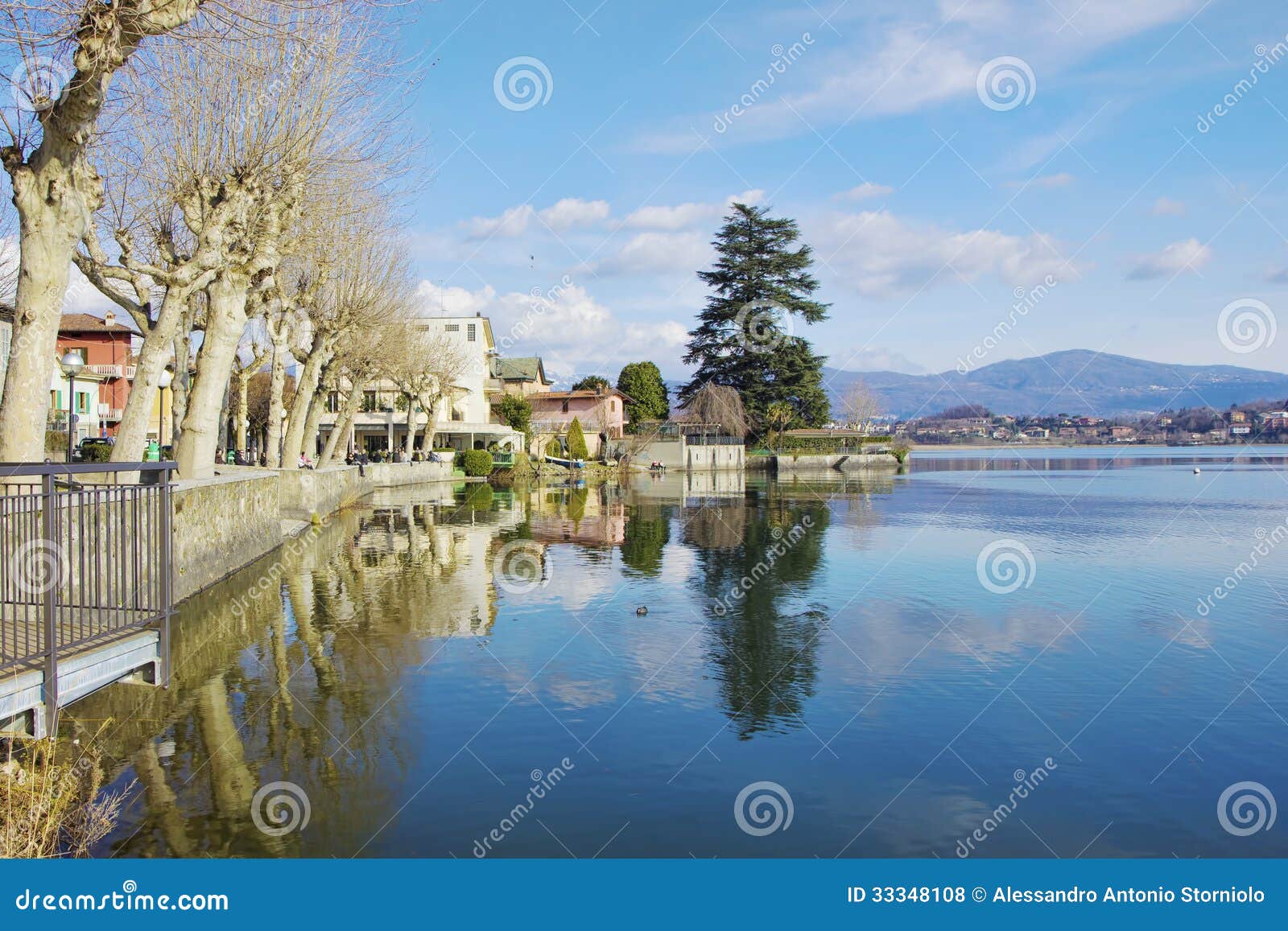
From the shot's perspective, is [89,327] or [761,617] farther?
[89,327]

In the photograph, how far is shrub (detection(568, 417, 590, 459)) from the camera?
69.9m

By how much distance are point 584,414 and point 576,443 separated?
54.2ft

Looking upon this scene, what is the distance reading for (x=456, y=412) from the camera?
252 ft

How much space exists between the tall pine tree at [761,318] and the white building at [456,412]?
1878cm

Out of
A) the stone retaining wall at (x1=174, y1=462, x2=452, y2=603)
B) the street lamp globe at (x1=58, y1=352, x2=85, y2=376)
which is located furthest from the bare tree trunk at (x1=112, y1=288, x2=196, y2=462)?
the street lamp globe at (x1=58, y1=352, x2=85, y2=376)

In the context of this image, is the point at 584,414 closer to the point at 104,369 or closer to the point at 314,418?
the point at 104,369

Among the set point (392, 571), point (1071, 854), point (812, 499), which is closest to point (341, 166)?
point (392, 571)

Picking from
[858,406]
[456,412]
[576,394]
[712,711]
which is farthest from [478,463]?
[858,406]

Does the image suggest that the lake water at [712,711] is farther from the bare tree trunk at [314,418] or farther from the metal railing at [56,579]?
the bare tree trunk at [314,418]

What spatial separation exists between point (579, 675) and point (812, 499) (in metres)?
33.3

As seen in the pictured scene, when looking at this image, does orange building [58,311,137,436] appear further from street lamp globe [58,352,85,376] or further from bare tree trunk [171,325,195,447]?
street lamp globe [58,352,85,376]

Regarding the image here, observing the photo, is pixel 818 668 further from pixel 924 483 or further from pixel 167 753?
pixel 924 483

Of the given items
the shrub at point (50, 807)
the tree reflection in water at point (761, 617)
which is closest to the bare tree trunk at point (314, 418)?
the tree reflection in water at point (761, 617)

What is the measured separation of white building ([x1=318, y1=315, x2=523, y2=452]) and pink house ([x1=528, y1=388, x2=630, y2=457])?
16.6ft
